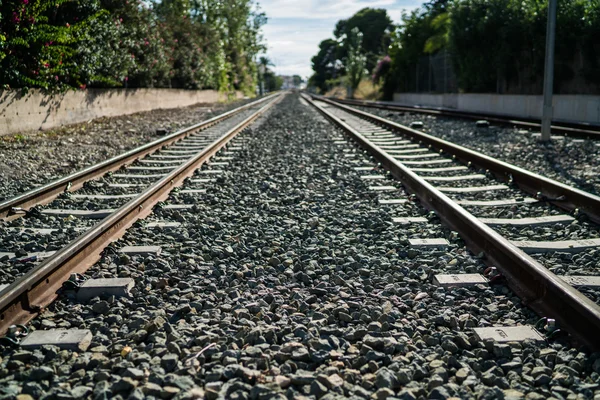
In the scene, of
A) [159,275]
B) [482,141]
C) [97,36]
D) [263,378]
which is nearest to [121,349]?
[263,378]

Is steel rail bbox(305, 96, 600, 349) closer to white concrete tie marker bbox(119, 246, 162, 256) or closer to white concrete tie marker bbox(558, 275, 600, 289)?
white concrete tie marker bbox(558, 275, 600, 289)

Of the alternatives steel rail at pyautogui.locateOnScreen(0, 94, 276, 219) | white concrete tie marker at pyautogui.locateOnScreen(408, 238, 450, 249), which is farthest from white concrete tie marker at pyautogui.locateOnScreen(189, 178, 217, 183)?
white concrete tie marker at pyautogui.locateOnScreen(408, 238, 450, 249)

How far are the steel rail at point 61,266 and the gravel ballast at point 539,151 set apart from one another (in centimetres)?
460

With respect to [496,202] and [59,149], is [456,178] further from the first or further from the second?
[59,149]

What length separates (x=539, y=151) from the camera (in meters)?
8.88

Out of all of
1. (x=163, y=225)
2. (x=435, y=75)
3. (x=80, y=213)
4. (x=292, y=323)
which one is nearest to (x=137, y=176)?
(x=80, y=213)

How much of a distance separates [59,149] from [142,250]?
6553 millimetres

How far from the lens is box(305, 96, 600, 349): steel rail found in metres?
2.54

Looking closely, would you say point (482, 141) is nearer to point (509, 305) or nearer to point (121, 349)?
point (509, 305)

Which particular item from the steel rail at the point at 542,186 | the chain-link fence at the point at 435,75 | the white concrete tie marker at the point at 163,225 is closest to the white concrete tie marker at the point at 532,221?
the steel rail at the point at 542,186

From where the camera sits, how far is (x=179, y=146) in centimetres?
1030

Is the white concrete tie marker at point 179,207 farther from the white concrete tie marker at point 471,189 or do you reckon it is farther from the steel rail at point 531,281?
the white concrete tie marker at point 471,189

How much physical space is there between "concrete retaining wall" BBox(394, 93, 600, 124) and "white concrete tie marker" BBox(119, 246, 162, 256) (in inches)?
550

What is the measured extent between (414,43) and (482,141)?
26.9 meters
